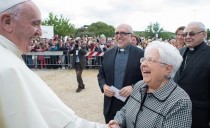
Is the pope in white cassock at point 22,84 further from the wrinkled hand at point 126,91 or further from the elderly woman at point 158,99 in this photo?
the wrinkled hand at point 126,91

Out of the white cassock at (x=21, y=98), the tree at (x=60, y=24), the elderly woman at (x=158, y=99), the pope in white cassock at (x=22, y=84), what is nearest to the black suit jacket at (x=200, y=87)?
the elderly woman at (x=158, y=99)

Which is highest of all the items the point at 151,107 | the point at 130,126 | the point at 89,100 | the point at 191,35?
the point at 191,35

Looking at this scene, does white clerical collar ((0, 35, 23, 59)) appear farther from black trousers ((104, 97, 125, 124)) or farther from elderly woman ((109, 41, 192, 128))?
black trousers ((104, 97, 125, 124))

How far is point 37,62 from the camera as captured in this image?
18953 mm

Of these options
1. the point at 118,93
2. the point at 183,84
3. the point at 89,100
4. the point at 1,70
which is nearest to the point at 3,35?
the point at 1,70

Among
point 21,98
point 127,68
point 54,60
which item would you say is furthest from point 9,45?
point 54,60

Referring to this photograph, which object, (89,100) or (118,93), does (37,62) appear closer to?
(89,100)

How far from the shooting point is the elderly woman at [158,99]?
2.69m

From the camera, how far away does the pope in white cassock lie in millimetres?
1770

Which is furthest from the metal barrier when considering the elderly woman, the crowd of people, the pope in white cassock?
the pope in white cassock

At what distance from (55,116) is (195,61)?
2.66m

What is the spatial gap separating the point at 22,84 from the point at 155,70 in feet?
4.91

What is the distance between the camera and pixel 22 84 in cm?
184

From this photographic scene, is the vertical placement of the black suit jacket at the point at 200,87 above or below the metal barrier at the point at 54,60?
above
